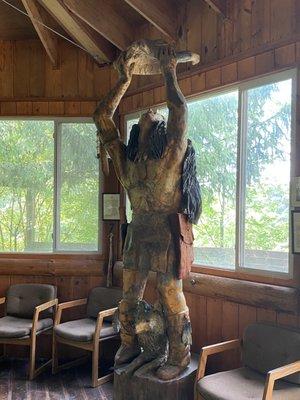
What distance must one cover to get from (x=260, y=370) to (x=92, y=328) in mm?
1426

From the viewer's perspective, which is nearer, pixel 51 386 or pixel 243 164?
pixel 243 164

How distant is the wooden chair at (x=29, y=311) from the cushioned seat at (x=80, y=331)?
21 cm

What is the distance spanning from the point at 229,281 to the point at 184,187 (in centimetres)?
84

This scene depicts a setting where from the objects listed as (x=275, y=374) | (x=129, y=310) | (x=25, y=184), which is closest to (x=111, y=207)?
(x=25, y=184)

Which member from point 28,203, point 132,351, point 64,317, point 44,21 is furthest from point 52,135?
point 132,351

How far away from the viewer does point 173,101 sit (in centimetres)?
231

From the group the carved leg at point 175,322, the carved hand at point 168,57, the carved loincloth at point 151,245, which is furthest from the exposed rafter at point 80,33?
the carved leg at point 175,322

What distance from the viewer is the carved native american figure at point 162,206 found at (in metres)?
2.37

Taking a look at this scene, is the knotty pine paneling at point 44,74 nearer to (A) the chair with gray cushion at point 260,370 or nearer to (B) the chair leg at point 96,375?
(B) the chair leg at point 96,375

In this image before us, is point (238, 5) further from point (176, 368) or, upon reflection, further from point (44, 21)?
point (176, 368)

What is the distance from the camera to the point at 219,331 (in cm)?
298

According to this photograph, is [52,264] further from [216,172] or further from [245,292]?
[245,292]

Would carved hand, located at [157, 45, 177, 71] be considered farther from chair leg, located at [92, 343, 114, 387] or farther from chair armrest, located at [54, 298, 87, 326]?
chair armrest, located at [54, 298, 87, 326]

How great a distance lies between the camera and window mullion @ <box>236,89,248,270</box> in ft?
9.44
